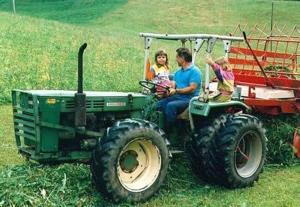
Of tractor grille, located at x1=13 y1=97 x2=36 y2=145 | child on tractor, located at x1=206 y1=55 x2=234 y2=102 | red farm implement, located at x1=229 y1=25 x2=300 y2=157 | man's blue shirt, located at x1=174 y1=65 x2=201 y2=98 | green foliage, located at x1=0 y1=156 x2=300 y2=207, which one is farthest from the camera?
red farm implement, located at x1=229 y1=25 x2=300 y2=157

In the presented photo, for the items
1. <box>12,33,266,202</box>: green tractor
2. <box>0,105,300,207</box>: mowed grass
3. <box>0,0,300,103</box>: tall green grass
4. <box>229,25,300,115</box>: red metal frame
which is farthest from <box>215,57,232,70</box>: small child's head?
<box>0,0,300,103</box>: tall green grass

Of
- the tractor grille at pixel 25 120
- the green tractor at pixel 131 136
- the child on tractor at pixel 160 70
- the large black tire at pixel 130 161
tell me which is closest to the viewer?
the large black tire at pixel 130 161

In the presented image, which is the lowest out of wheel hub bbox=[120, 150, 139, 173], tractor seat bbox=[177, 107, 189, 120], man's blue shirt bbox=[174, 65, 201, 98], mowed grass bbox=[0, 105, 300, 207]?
mowed grass bbox=[0, 105, 300, 207]

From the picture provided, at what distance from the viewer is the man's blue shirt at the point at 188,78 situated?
26.8 feet

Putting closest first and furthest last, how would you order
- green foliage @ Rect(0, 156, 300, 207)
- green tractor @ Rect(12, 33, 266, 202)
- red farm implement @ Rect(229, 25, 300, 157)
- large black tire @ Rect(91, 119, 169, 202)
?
green foliage @ Rect(0, 156, 300, 207) → large black tire @ Rect(91, 119, 169, 202) → green tractor @ Rect(12, 33, 266, 202) → red farm implement @ Rect(229, 25, 300, 157)

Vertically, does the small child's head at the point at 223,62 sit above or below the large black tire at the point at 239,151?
above

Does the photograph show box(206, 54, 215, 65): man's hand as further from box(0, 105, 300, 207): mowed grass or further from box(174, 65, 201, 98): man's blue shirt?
box(0, 105, 300, 207): mowed grass

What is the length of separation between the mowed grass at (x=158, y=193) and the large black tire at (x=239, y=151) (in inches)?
6.5

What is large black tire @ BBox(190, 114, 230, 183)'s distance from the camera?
805 cm

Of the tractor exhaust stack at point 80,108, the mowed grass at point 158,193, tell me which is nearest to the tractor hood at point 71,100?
the tractor exhaust stack at point 80,108

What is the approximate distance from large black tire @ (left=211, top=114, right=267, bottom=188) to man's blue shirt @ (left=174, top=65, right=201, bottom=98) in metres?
0.62

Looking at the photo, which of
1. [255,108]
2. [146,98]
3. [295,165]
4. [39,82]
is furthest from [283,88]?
[39,82]

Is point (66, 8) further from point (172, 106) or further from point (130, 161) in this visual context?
point (130, 161)

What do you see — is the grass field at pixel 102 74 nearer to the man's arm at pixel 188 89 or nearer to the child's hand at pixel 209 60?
the man's arm at pixel 188 89
